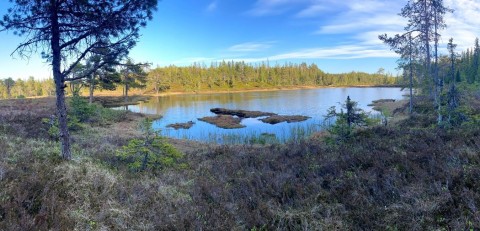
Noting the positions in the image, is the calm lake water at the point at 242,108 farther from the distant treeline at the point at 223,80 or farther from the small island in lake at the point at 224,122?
the distant treeline at the point at 223,80

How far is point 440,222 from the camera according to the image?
4566 mm

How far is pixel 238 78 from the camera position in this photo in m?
156

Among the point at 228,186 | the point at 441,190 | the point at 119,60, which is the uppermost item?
the point at 119,60

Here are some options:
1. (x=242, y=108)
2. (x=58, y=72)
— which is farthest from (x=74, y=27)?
(x=242, y=108)

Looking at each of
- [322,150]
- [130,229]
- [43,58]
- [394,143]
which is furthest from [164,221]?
[394,143]

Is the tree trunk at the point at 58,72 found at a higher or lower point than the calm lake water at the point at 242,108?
higher

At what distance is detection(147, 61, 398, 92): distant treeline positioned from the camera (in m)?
134

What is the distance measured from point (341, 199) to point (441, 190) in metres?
1.76

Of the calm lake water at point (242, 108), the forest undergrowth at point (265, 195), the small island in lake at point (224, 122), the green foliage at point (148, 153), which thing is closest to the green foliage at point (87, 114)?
the calm lake water at point (242, 108)

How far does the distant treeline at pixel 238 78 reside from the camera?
134 metres

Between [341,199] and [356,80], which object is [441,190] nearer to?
[341,199]

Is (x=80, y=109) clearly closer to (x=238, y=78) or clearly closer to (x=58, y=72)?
(x=58, y=72)

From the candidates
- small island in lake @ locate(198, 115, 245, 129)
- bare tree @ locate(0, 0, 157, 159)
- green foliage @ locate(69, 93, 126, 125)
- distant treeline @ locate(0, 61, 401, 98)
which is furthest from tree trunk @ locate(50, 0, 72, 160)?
distant treeline @ locate(0, 61, 401, 98)

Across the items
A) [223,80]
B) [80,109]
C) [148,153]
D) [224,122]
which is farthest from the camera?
[223,80]
